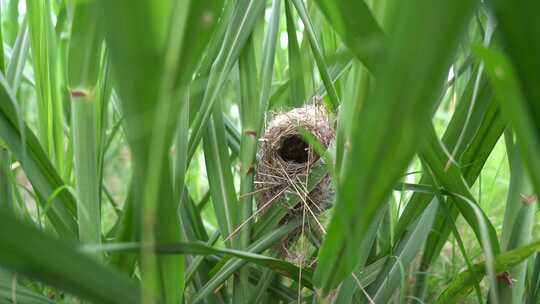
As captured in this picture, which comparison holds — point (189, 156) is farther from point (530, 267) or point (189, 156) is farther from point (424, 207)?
point (530, 267)

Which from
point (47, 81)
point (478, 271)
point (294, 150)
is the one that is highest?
point (47, 81)

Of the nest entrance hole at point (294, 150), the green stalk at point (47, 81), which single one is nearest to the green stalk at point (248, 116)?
the nest entrance hole at point (294, 150)

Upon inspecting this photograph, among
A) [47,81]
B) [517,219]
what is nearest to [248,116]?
[47,81]

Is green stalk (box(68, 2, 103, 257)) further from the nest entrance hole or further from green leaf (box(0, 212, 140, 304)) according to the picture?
the nest entrance hole

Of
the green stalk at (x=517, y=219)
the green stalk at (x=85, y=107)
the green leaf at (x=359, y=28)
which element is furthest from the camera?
the green stalk at (x=517, y=219)

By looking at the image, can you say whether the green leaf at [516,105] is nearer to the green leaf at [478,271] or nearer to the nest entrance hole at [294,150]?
the green leaf at [478,271]

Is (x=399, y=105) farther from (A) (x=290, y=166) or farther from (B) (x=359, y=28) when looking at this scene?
(A) (x=290, y=166)

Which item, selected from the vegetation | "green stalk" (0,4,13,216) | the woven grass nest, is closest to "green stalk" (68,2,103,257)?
the vegetation

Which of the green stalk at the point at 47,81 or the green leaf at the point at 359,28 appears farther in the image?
the green stalk at the point at 47,81
